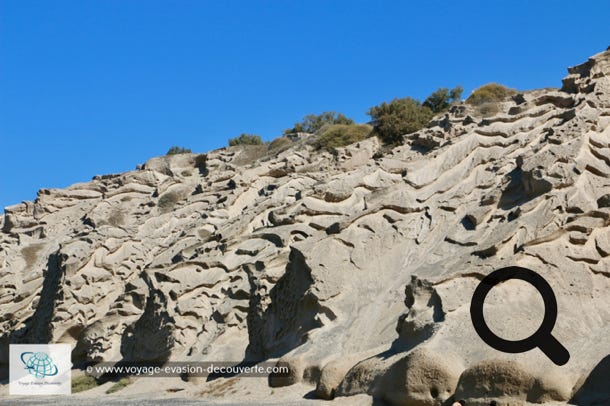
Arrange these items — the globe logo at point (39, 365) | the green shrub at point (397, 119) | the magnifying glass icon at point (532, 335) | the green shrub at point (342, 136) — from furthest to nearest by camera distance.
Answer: the green shrub at point (342, 136) < the green shrub at point (397, 119) < the globe logo at point (39, 365) < the magnifying glass icon at point (532, 335)

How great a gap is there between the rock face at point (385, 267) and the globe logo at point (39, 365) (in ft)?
1.92

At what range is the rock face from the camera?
31.8 feet

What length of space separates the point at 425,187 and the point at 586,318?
6959 millimetres

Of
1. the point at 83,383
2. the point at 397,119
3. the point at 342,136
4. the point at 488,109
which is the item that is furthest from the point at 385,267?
the point at 342,136

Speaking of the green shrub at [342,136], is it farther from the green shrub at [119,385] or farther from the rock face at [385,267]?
the green shrub at [119,385]

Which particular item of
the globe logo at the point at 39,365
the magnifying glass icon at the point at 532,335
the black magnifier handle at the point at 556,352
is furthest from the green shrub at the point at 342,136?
the black magnifier handle at the point at 556,352

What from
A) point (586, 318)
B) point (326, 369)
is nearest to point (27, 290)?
point (326, 369)

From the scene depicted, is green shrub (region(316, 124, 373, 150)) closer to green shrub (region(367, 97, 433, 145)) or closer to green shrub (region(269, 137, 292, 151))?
green shrub (region(367, 97, 433, 145))

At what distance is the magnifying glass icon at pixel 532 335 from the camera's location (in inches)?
273

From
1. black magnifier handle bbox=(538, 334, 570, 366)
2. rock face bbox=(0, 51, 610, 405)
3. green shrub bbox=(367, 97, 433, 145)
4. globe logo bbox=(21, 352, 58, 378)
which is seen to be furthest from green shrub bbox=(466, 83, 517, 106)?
black magnifier handle bbox=(538, 334, 570, 366)

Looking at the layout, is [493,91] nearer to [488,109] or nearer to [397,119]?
[397,119]

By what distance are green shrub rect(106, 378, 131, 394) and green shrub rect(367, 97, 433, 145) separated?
14.8 meters

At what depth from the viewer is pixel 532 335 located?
761 centimetres

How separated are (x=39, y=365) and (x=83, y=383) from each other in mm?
3328
